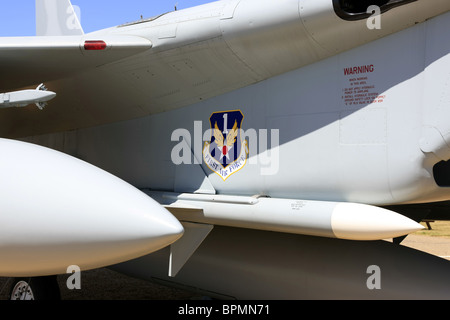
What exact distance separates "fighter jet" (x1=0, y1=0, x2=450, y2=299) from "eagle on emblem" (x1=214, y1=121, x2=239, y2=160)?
0.01 meters

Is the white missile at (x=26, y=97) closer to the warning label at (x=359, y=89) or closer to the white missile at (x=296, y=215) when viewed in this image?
the white missile at (x=296, y=215)

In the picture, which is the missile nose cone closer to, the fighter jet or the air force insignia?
the fighter jet

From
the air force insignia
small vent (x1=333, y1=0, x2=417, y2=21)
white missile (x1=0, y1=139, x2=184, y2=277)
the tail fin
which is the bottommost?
white missile (x1=0, y1=139, x2=184, y2=277)

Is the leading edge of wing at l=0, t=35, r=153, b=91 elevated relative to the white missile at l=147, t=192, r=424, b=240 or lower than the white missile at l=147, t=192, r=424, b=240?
elevated

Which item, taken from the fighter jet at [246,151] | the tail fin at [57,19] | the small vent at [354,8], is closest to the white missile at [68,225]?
the fighter jet at [246,151]

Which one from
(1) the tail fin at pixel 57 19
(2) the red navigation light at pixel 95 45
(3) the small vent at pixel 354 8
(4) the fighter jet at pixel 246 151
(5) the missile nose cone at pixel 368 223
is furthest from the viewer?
(1) the tail fin at pixel 57 19

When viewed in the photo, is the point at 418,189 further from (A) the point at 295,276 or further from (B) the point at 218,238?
(B) the point at 218,238

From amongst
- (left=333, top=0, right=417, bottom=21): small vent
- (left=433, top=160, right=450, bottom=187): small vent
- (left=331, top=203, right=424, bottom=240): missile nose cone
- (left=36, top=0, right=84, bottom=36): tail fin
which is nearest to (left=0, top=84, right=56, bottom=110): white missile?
(left=333, top=0, right=417, bottom=21): small vent

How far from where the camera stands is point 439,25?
12.0 ft

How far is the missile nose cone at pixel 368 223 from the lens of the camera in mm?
3637

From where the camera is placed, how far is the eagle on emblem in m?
4.59


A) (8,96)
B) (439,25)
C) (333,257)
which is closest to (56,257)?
(8,96)

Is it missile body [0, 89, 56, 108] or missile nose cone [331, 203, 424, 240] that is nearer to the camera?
missile nose cone [331, 203, 424, 240]

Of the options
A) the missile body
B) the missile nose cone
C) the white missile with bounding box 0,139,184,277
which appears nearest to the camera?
the white missile with bounding box 0,139,184,277
